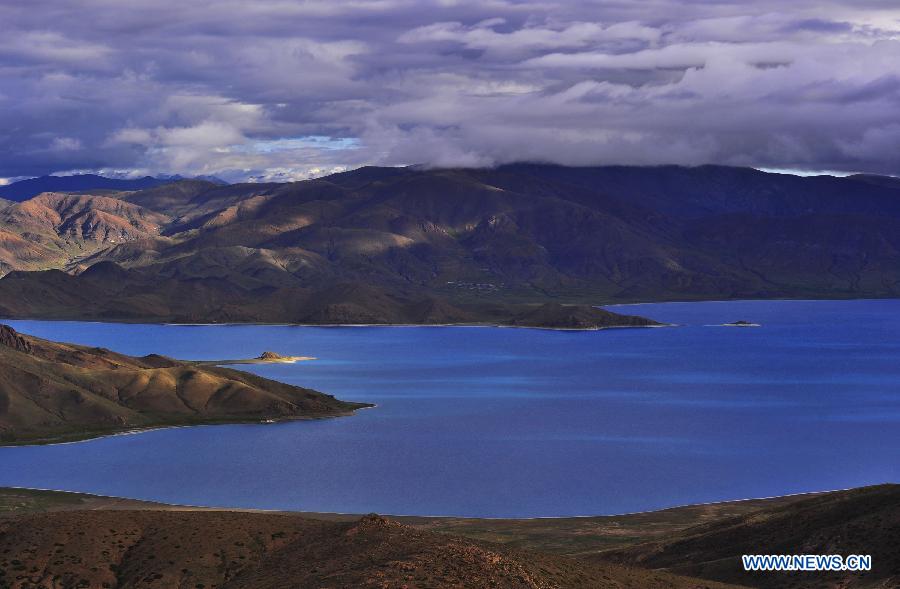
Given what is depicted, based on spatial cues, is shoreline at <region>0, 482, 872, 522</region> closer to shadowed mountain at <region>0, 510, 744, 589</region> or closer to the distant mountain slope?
the distant mountain slope

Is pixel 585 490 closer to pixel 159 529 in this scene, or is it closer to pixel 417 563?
pixel 159 529

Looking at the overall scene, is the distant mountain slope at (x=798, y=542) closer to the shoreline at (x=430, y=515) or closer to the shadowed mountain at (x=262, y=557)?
the shadowed mountain at (x=262, y=557)

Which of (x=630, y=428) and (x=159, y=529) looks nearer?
(x=159, y=529)

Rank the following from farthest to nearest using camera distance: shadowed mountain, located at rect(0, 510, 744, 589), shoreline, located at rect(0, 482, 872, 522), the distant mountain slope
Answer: shoreline, located at rect(0, 482, 872, 522), the distant mountain slope, shadowed mountain, located at rect(0, 510, 744, 589)

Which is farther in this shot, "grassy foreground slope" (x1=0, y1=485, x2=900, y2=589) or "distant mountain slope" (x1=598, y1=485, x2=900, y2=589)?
"distant mountain slope" (x1=598, y1=485, x2=900, y2=589)

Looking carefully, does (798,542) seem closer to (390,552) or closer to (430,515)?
(390,552)

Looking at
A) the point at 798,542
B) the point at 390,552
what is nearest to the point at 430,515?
the point at 798,542

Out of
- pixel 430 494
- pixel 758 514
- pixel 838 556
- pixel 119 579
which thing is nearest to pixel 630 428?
pixel 430 494

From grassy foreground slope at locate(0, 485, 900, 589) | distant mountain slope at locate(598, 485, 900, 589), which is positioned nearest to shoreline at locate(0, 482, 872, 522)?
grassy foreground slope at locate(0, 485, 900, 589)
